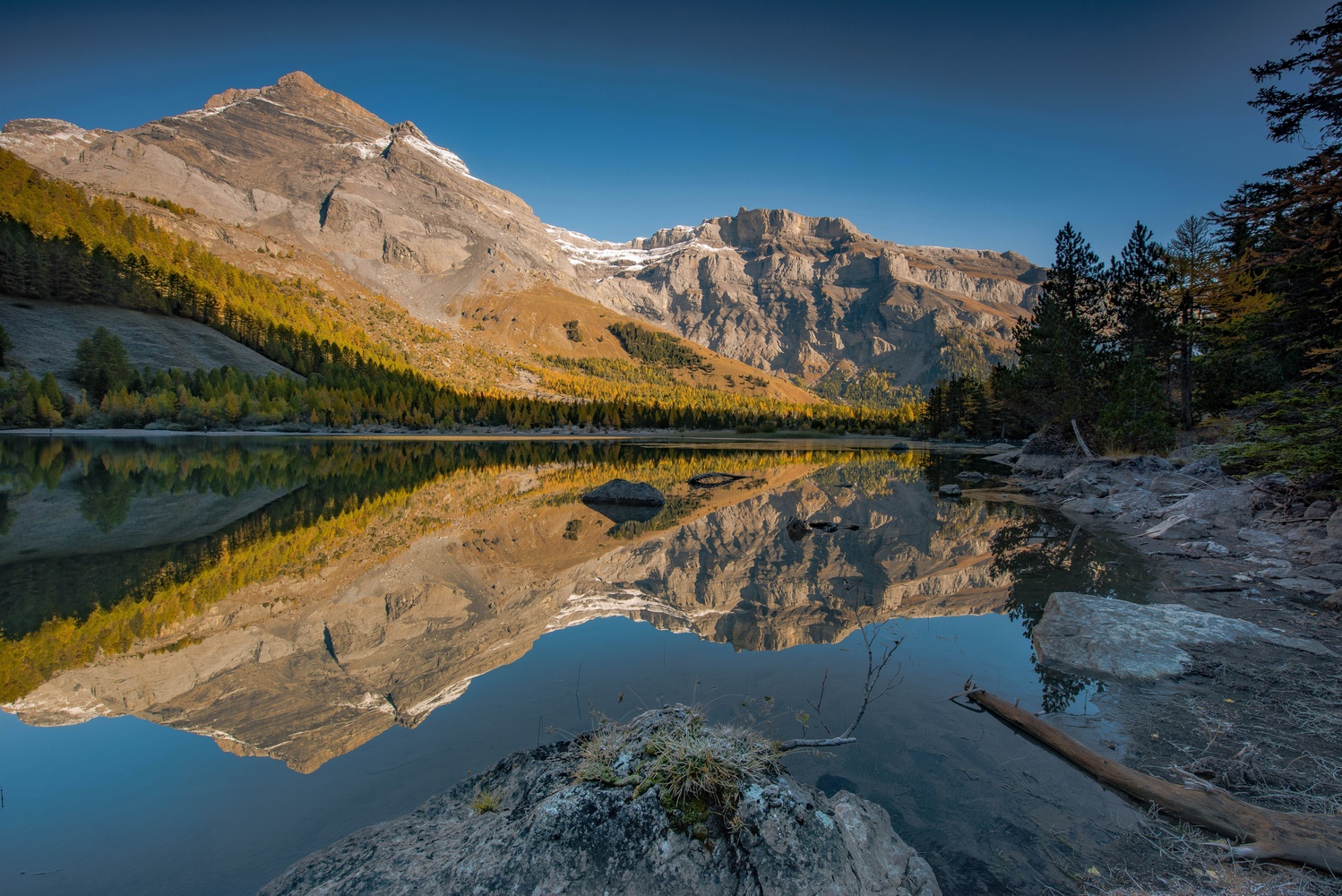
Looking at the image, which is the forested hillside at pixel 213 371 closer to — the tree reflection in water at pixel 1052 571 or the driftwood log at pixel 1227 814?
the tree reflection in water at pixel 1052 571

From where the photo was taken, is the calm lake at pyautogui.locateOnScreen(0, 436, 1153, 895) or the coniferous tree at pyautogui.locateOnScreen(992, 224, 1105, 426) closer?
the calm lake at pyautogui.locateOnScreen(0, 436, 1153, 895)

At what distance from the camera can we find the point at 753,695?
6953mm

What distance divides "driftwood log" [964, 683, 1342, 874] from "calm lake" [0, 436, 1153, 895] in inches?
10.4

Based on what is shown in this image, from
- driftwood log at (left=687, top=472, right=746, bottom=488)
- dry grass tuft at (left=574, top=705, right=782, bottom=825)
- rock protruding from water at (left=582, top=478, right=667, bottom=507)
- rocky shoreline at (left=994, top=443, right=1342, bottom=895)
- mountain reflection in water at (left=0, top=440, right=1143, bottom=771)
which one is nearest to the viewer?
dry grass tuft at (left=574, top=705, right=782, bottom=825)

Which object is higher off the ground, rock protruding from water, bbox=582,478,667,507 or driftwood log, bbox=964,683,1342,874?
driftwood log, bbox=964,683,1342,874

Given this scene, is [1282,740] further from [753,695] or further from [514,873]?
[514,873]

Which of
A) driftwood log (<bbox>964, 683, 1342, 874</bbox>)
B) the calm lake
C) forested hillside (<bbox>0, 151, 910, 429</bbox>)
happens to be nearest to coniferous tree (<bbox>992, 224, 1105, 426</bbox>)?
the calm lake

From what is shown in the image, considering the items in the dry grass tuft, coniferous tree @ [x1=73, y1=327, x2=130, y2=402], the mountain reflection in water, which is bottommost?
the mountain reflection in water

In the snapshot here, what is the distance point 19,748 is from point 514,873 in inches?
262

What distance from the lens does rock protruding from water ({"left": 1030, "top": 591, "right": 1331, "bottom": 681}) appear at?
7.43m

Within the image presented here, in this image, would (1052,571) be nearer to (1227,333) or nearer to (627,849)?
(627,849)

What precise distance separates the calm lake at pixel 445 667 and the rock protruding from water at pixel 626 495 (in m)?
5.20

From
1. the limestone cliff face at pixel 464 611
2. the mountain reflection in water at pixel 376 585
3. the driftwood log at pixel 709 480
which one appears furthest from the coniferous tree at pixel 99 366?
the limestone cliff face at pixel 464 611

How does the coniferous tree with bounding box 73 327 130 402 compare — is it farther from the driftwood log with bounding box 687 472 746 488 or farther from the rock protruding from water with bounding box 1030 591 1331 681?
the rock protruding from water with bounding box 1030 591 1331 681
